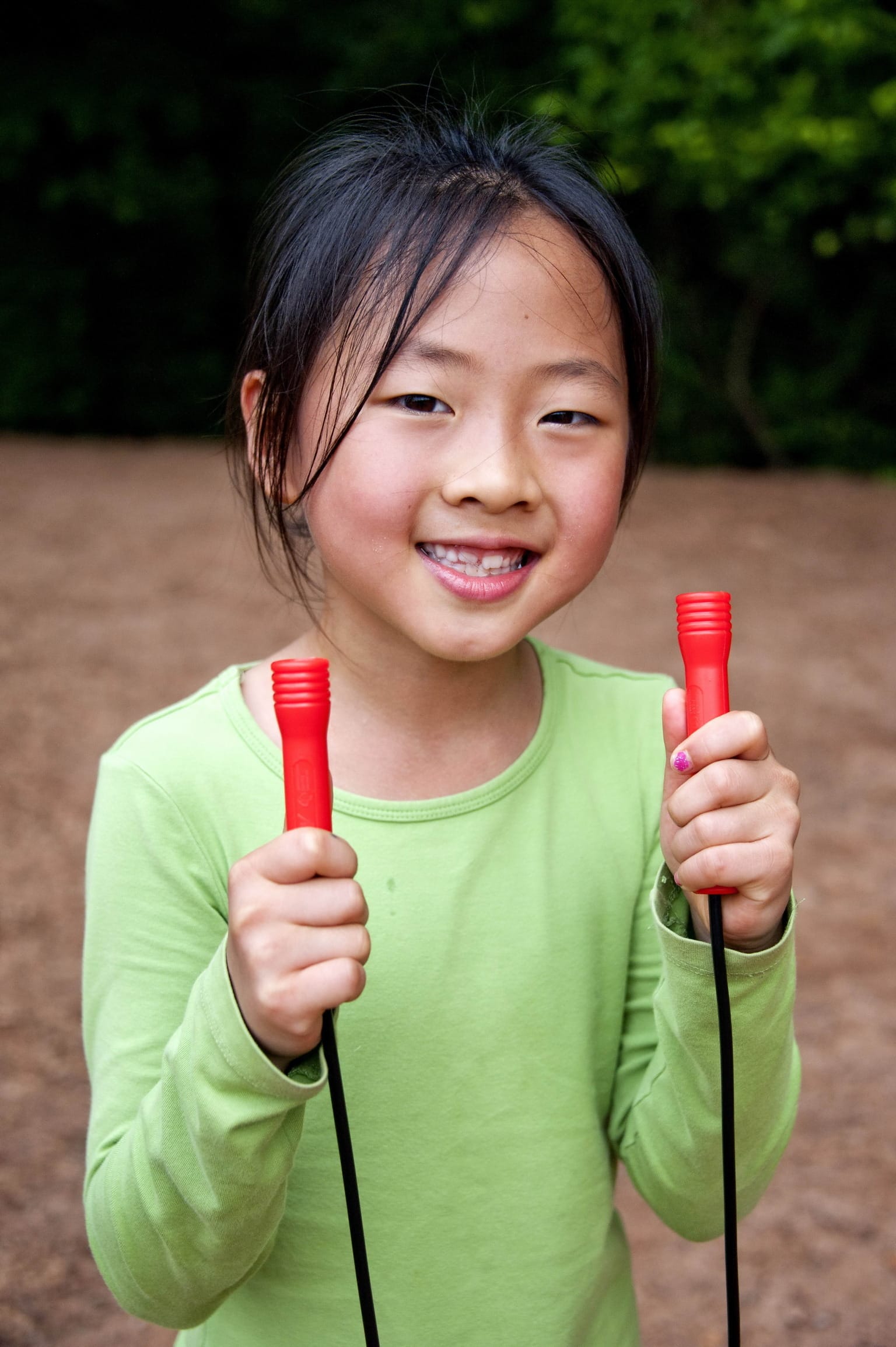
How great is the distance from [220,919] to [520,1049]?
1.23 feet

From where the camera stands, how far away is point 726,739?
113cm

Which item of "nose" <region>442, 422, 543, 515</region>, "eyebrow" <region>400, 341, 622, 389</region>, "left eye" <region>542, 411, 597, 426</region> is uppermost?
"eyebrow" <region>400, 341, 622, 389</region>

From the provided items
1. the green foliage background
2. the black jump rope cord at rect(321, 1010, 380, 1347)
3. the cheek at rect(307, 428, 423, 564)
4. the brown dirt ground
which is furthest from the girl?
the green foliage background

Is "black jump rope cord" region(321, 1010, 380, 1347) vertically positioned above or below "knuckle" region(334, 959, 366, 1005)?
below

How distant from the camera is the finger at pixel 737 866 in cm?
114

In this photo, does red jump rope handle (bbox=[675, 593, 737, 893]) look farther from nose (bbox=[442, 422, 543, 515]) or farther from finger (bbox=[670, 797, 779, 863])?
nose (bbox=[442, 422, 543, 515])

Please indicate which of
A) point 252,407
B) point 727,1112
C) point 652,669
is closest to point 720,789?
point 727,1112

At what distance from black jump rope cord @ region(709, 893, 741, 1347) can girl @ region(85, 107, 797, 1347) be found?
0.15 ft

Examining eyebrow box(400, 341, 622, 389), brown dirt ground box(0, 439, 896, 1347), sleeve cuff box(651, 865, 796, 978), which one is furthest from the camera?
brown dirt ground box(0, 439, 896, 1347)

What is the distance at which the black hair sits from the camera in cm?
141

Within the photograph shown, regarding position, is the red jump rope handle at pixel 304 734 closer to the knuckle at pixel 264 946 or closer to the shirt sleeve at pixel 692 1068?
the knuckle at pixel 264 946

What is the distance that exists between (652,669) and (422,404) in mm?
5574

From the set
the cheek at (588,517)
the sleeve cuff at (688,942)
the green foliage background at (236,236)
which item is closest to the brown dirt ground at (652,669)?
the sleeve cuff at (688,942)

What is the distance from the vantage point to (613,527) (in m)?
1.46
